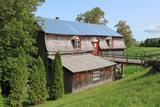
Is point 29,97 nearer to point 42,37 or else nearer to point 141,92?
point 42,37

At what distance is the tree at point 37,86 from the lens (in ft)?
83.9

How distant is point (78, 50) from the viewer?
39344 mm

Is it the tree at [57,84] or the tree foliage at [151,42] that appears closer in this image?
the tree at [57,84]

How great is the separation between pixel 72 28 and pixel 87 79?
9.65 meters

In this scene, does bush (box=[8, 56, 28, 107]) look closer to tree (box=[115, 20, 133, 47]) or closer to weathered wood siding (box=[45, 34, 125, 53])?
weathered wood siding (box=[45, 34, 125, 53])

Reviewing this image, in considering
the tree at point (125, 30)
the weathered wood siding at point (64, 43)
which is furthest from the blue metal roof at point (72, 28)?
the tree at point (125, 30)

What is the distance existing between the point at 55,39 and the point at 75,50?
148 inches

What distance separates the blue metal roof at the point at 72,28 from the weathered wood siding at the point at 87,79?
20.5ft

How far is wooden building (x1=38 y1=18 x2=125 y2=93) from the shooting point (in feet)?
106

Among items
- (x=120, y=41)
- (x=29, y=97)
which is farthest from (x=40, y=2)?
(x=120, y=41)

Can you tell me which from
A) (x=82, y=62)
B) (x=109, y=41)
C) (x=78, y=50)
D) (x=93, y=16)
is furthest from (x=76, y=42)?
(x=93, y=16)

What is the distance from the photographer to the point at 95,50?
43.3m

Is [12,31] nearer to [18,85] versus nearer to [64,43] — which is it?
[18,85]

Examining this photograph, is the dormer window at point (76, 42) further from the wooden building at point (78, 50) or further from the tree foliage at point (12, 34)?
the tree foliage at point (12, 34)
